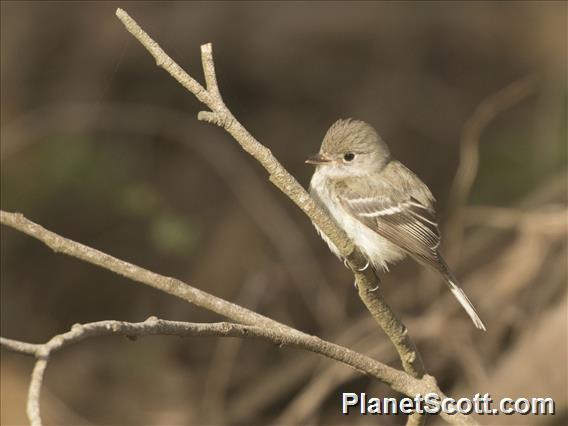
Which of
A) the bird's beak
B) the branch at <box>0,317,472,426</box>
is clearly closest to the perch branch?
the branch at <box>0,317,472,426</box>

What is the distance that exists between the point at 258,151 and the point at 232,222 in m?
4.29

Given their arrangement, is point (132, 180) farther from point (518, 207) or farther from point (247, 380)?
point (518, 207)

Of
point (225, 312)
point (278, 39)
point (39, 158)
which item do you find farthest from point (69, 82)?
point (225, 312)

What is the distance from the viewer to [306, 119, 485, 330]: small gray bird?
143 inches

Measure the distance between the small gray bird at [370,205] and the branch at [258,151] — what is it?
3.69 feet

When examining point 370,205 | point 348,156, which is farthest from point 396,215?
point 348,156

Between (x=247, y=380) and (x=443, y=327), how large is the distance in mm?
1402

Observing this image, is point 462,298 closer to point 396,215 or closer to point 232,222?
point 396,215

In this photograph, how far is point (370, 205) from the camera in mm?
3703

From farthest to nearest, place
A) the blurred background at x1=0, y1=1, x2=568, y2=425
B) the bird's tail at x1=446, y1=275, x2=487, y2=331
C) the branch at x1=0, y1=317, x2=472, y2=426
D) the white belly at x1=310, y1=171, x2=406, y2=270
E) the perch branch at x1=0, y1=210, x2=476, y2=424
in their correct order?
the blurred background at x1=0, y1=1, x2=568, y2=425
the white belly at x1=310, y1=171, x2=406, y2=270
the bird's tail at x1=446, y1=275, x2=487, y2=331
the perch branch at x1=0, y1=210, x2=476, y2=424
the branch at x1=0, y1=317, x2=472, y2=426

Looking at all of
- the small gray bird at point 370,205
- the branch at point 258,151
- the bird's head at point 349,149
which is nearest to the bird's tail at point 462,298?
the small gray bird at point 370,205

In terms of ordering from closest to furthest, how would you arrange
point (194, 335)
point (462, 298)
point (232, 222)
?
point (194, 335), point (462, 298), point (232, 222)

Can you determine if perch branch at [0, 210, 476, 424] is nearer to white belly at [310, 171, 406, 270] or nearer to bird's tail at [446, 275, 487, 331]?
bird's tail at [446, 275, 487, 331]

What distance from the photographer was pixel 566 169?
583cm
